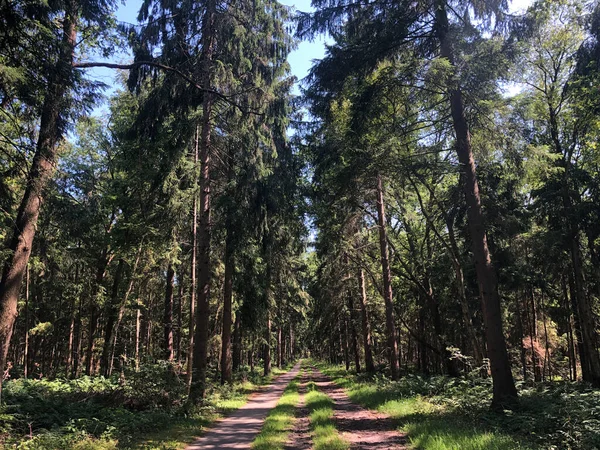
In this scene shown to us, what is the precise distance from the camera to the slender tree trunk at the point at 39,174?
254 inches

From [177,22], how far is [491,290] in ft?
39.6

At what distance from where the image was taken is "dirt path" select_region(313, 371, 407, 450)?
7215mm

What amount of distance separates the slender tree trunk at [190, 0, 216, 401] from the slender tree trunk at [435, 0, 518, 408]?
700 centimetres

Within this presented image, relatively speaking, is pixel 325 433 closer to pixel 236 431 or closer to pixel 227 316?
pixel 236 431

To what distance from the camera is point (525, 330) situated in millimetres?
27844

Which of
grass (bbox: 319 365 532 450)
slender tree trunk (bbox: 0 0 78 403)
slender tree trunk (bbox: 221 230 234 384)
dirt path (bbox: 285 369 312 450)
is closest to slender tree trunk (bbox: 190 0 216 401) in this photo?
slender tree trunk (bbox: 221 230 234 384)

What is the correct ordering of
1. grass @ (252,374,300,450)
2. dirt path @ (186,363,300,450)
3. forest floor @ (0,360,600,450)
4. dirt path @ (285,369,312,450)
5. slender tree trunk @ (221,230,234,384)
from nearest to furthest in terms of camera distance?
forest floor @ (0,360,600,450), grass @ (252,374,300,450), dirt path @ (285,369,312,450), dirt path @ (186,363,300,450), slender tree trunk @ (221,230,234,384)

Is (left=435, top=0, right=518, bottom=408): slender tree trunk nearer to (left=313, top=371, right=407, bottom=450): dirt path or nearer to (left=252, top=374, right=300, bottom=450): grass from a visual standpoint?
(left=313, top=371, right=407, bottom=450): dirt path

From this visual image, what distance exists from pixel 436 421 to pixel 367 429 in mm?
1701

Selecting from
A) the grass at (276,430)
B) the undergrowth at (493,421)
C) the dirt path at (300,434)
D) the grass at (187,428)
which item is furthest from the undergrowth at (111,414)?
the undergrowth at (493,421)

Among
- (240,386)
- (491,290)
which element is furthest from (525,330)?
(491,290)

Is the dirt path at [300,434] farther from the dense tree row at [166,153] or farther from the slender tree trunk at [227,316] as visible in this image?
the slender tree trunk at [227,316]

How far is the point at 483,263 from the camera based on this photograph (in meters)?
9.13

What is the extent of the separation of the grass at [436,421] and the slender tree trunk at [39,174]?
7.91 metres
